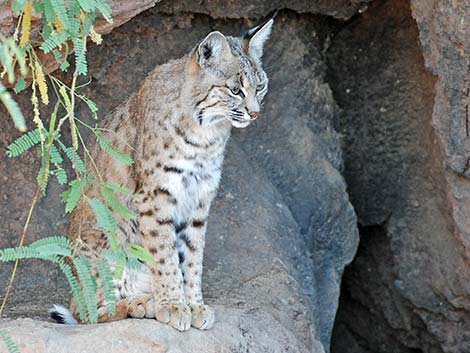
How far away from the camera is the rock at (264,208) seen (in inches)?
207

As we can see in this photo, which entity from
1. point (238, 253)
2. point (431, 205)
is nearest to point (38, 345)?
point (238, 253)

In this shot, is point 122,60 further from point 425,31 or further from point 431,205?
point 431,205

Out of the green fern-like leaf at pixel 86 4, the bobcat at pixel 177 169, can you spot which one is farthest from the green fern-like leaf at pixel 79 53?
the bobcat at pixel 177 169

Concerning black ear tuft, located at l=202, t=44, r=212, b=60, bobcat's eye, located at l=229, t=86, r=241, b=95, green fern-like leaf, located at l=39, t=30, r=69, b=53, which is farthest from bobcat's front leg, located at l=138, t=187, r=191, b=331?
green fern-like leaf, located at l=39, t=30, r=69, b=53

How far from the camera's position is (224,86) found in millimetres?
4922

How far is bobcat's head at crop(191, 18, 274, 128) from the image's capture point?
16.0ft

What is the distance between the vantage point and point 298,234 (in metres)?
6.21

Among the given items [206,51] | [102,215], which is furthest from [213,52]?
[102,215]

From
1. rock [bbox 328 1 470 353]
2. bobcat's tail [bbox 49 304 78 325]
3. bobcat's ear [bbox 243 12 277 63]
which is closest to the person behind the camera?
bobcat's tail [bbox 49 304 78 325]

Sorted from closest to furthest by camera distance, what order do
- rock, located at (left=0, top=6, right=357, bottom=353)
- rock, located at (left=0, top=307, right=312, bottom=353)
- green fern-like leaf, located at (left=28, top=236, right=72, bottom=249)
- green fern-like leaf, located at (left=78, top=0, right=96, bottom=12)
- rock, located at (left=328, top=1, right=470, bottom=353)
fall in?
green fern-like leaf, located at (left=78, top=0, right=96, bottom=12) → green fern-like leaf, located at (left=28, top=236, right=72, bottom=249) → rock, located at (left=0, top=307, right=312, bottom=353) → rock, located at (left=0, top=6, right=357, bottom=353) → rock, located at (left=328, top=1, right=470, bottom=353)

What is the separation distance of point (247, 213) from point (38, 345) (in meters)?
2.05

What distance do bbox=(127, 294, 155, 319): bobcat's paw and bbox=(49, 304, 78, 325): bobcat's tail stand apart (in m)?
0.29

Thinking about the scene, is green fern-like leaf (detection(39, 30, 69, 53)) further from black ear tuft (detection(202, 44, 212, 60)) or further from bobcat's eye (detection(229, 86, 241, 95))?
bobcat's eye (detection(229, 86, 241, 95))

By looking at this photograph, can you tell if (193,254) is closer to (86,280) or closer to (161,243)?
(161,243)
